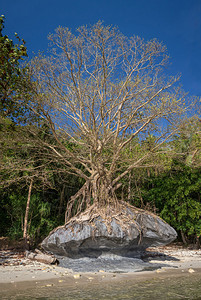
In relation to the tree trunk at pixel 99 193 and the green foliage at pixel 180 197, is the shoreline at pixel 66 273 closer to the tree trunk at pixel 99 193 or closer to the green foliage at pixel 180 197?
the green foliage at pixel 180 197

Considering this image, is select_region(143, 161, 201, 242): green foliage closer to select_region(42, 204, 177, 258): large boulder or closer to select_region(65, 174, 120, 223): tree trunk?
select_region(42, 204, 177, 258): large boulder

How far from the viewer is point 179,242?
53.3 feet

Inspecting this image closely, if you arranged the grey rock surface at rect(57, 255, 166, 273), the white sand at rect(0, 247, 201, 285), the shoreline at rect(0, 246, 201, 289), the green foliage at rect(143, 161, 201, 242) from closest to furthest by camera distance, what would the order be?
1. the shoreline at rect(0, 246, 201, 289)
2. the white sand at rect(0, 247, 201, 285)
3. the grey rock surface at rect(57, 255, 166, 273)
4. the green foliage at rect(143, 161, 201, 242)

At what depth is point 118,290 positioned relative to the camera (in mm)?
6820

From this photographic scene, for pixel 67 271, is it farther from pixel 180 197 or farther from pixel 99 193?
pixel 180 197

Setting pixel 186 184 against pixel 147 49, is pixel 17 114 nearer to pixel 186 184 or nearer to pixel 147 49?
pixel 147 49

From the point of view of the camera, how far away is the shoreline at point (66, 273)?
7824mm

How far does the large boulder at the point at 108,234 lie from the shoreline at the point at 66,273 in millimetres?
885

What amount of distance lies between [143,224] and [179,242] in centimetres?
585

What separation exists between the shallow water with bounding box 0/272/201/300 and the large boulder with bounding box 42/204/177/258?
8.22 feet

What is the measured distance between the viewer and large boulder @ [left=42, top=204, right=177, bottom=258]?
34.5ft

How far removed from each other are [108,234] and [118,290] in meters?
3.59

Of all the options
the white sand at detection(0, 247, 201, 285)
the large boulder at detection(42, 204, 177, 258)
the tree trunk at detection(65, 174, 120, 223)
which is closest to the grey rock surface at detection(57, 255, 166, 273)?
the large boulder at detection(42, 204, 177, 258)

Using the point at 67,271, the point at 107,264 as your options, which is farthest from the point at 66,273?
the point at 107,264
